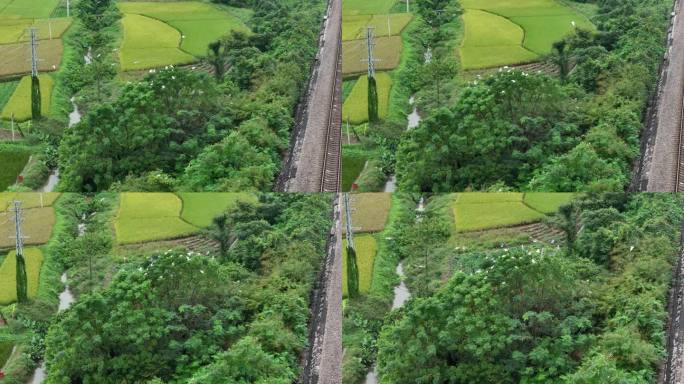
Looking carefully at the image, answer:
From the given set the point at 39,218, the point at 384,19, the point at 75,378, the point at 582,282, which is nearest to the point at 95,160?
the point at 39,218

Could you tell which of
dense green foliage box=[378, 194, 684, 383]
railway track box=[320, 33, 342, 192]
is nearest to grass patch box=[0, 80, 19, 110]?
railway track box=[320, 33, 342, 192]

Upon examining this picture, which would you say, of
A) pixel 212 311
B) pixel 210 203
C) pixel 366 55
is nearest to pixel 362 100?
pixel 366 55

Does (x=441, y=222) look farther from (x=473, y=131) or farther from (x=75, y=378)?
(x=75, y=378)

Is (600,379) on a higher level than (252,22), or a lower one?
lower

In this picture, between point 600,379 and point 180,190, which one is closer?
point 600,379

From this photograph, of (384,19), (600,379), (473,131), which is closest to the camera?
(600,379)

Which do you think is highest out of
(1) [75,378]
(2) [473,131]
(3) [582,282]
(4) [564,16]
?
(4) [564,16]

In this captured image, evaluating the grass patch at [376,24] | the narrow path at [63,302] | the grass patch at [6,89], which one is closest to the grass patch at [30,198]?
the narrow path at [63,302]

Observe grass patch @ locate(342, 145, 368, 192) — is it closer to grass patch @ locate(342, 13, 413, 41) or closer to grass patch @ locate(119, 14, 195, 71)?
grass patch @ locate(342, 13, 413, 41)
